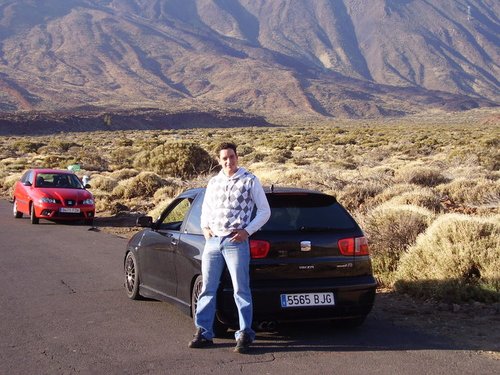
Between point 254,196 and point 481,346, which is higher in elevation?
point 254,196

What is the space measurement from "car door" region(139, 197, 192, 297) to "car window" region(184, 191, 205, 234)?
0.61ft

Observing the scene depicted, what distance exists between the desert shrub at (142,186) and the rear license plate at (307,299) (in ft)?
56.1

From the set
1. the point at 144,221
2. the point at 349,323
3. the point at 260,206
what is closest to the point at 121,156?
the point at 144,221

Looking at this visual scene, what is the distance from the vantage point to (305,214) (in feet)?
23.7

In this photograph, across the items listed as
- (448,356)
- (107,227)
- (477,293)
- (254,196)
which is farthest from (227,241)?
(107,227)

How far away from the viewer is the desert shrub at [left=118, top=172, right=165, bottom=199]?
23641 mm

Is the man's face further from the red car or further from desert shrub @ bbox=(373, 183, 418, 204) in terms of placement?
the red car

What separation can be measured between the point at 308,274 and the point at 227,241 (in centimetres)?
100

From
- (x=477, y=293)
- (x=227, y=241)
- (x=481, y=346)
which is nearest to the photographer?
(x=227, y=241)

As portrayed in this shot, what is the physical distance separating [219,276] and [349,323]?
1716 millimetres

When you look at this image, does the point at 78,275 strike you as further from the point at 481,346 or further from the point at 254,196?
the point at 481,346

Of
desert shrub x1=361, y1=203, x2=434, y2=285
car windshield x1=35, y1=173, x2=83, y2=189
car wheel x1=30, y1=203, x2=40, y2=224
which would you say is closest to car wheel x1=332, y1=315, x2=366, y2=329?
desert shrub x1=361, y1=203, x2=434, y2=285

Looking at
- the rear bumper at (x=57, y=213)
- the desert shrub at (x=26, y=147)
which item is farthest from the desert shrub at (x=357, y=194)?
the desert shrub at (x=26, y=147)

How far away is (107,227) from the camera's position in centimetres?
1728
